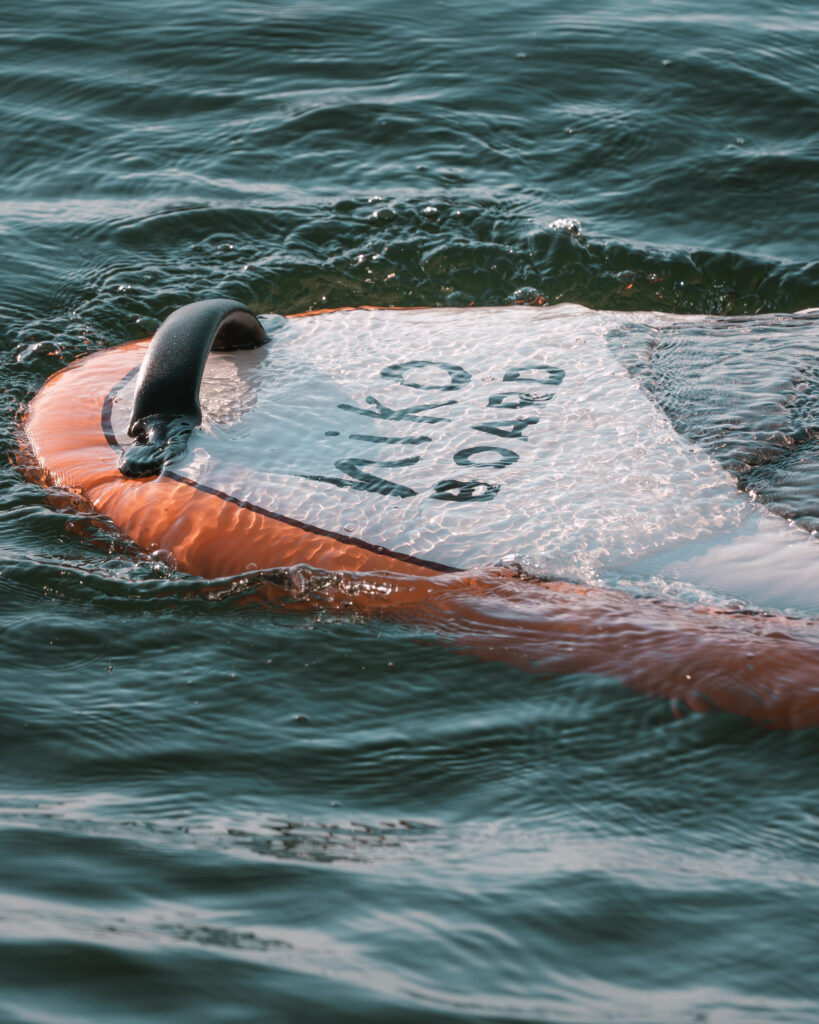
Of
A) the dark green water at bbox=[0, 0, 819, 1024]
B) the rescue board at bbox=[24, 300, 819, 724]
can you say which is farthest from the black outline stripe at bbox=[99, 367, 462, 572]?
the dark green water at bbox=[0, 0, 819, 1024]

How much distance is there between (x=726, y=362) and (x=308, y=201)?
2322 millimetres

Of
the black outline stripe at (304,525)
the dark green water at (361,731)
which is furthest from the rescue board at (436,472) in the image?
the dark green water at (361,731)

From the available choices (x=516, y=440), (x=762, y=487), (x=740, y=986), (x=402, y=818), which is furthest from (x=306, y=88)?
(x=740, y=986)

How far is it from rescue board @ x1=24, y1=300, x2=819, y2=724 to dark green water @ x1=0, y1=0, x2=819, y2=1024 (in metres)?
0.14

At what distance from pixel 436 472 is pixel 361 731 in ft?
2.49

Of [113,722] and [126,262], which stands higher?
[126,262]

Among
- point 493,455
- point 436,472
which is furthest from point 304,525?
point 493,455

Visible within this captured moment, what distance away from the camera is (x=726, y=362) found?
10.3 ft

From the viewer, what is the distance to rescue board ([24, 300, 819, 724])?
247 cm

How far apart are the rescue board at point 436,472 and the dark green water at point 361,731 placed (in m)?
0.14

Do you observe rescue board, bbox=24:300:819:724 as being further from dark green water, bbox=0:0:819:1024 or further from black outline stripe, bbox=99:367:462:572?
dark green water, bbox=0:0:819:1024

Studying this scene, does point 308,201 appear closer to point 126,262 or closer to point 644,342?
point 126,262

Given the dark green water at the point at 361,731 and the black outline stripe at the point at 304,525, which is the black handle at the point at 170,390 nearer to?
the black outline stripe at the point at 304,525

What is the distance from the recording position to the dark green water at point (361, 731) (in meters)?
1.62
